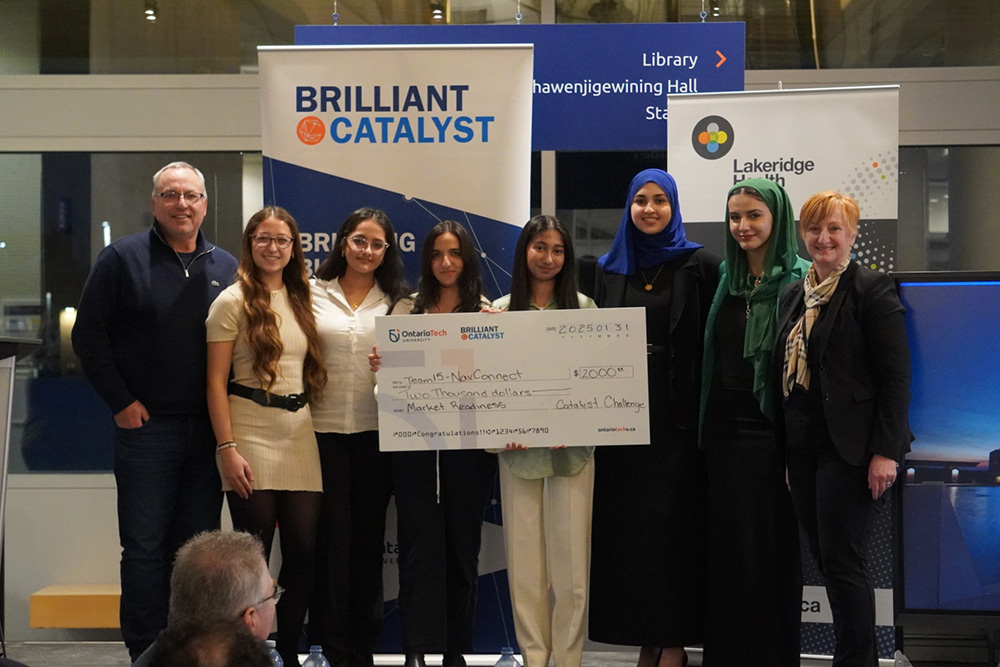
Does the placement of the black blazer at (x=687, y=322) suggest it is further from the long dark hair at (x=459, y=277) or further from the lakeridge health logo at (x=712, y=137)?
the lakeridge health logo at (x=712, y=137)

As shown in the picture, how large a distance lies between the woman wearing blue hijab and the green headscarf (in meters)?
0.13

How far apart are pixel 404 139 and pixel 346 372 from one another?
3.40ft

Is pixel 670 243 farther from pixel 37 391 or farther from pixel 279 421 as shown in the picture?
pixel 37 391

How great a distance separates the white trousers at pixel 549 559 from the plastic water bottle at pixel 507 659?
1.05 ft

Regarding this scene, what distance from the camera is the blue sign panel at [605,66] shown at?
4.47 metres

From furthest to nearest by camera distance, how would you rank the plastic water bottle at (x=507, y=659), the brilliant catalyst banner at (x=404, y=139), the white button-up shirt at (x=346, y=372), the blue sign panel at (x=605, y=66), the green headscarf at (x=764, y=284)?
the blue sign panel at (x=605, y=66) → the brilliant catalyst banner at (x=404, y=139) → the plastic water bottle at (x=507, y=659) → the white button-up shirt at (x=346, y=372) → the green headscarf at (x=764, y=284)

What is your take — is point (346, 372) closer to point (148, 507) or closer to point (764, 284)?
point (148, 507)

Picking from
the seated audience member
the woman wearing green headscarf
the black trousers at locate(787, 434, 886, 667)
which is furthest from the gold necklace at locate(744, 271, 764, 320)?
the seated audience member

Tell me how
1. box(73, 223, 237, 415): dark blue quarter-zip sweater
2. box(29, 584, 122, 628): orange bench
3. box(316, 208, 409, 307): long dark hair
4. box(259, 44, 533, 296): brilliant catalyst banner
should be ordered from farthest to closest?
1. box(29, 584, 122, 628): orange bench
2. box(259, 44, 533, 296): brilliant catalyst banner
3. box(316, 208, 409, 307): long dark hair
4. box(73, 223, 237, 415): dark blue quarter-zip sweater

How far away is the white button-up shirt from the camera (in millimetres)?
3777

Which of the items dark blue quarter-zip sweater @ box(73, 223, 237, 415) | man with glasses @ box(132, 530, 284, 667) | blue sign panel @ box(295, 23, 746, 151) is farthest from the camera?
blue sign panel @ box(295, 23, 746, 151)

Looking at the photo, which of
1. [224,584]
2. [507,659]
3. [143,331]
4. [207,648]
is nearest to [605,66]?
[143,331]

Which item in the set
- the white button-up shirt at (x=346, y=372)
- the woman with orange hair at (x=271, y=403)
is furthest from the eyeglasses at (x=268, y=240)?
the white button-up shirt at (x=346, y=372)

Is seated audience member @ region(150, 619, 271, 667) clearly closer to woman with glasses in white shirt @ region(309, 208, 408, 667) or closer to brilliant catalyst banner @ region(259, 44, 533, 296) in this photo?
woman with glasses in white shirt @ region(309, 208, 408, 667)
